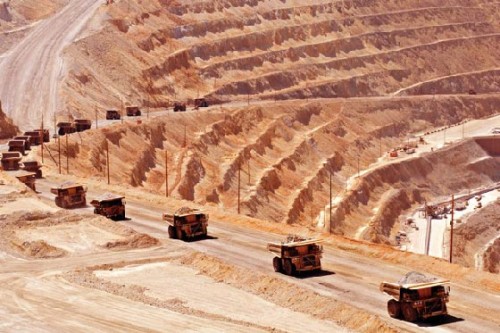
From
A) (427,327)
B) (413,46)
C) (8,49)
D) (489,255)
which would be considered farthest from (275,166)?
(427,327)

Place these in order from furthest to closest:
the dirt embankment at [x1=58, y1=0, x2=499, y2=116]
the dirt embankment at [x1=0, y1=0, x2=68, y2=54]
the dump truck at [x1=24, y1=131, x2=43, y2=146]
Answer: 1. the dirt embankment at [x1=0, y1=0, x2=68, y2=54]
2. the dirt embankment at [x1=58, y1=0, x2=499, y2=116]
3. the dump truck at [x1=24, y1=131, x2=43, y2=146]

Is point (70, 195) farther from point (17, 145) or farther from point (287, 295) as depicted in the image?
point (287, 295)

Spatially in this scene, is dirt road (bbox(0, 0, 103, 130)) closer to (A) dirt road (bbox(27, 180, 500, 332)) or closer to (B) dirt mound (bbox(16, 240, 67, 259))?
(A) dirt road (bbox(27, 180, 500, 332))

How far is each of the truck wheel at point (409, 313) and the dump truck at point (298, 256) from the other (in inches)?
323

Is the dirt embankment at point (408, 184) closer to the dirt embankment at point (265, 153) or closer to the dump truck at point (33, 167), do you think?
the dirt embankment at point (265, 153)

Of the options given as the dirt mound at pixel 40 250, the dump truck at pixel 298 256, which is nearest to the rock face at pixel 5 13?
the dirt mound at pixel 40 250

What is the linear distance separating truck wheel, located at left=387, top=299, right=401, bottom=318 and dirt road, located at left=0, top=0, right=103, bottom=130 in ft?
226

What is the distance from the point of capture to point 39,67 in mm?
116312

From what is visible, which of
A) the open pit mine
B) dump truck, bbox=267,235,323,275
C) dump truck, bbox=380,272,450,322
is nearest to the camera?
dump truck, bbox=380,272,450,322

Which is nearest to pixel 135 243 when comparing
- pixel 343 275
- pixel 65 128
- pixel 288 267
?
pixel 288 267

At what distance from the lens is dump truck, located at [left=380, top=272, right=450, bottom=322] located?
38.3 metres

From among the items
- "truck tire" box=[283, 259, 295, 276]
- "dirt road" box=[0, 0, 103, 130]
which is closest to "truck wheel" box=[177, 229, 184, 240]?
"truck tire" box=[283, 259, 295, 276]

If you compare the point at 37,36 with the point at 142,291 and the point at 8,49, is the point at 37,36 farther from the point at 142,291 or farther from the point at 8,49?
the point at 142,291

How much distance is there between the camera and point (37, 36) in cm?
12712
